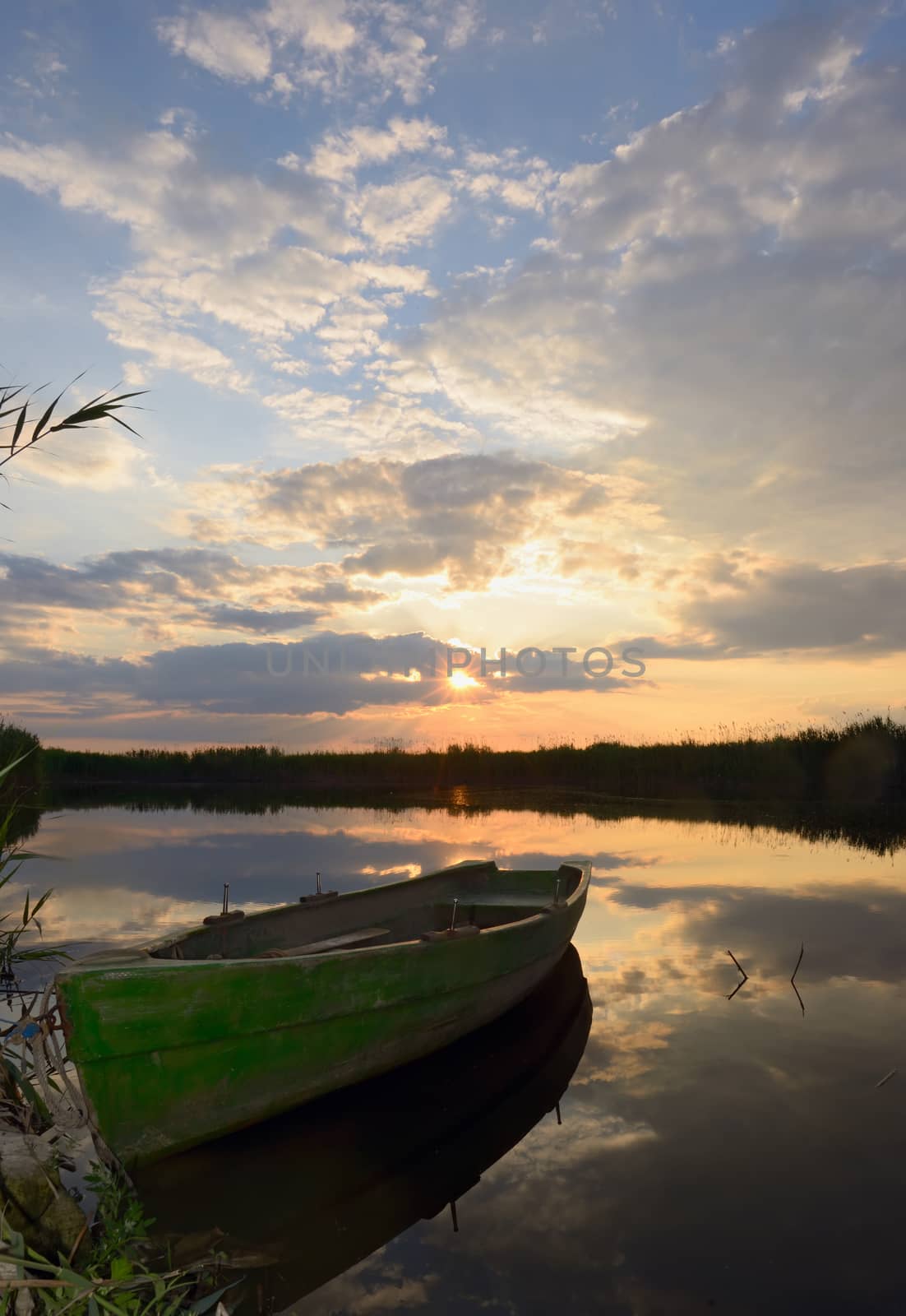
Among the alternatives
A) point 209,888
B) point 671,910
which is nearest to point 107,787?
point 209,888

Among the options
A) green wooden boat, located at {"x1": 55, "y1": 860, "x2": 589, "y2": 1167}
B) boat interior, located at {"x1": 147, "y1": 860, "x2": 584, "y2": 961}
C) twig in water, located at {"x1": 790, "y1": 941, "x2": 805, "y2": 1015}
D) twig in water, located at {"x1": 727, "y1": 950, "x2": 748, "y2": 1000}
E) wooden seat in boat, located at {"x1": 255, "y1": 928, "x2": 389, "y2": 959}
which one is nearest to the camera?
green wooden boat, located at {"x1": 55, "y1": 860, "x2": 589, "y2": 1167}

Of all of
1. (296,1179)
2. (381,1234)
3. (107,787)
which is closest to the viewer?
(381,1234)

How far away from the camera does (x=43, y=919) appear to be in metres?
10.4

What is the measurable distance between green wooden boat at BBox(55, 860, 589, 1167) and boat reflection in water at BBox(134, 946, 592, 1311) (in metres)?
0.24

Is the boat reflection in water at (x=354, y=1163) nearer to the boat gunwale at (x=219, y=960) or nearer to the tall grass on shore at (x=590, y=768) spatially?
the boat gunwale at (x=219, y=960)

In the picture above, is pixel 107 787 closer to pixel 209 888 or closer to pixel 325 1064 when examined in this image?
pixel 209 888

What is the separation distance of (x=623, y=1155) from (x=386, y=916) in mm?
3624

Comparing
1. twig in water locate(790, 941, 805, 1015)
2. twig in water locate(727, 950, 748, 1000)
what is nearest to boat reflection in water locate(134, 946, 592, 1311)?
twig in water locate(727, 950, 748, 1000)

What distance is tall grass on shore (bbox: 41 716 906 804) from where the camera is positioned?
1011 inches

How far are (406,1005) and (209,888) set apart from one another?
7.78 metres

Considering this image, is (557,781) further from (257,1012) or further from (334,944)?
(257,1012)

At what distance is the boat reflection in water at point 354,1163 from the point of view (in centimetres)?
415

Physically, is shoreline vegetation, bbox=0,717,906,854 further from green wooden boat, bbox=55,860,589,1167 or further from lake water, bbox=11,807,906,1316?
green wooden boat, bbox=55,860,589,1167

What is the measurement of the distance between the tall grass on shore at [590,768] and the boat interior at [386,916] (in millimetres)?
17429
